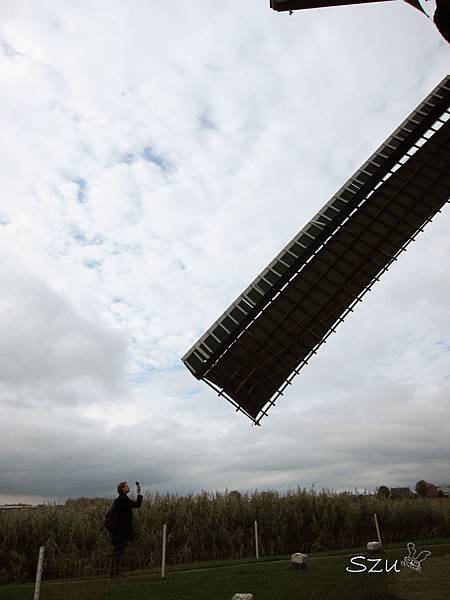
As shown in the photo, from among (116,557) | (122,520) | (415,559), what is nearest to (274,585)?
(122,520)

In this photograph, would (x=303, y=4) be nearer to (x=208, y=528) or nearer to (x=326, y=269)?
(x=326, y=269)

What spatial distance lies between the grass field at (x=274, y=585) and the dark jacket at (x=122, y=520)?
76cm

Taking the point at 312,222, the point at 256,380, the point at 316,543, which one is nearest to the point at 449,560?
the point at 256,380

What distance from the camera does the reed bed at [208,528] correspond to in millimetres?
15031

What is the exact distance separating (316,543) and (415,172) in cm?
1258

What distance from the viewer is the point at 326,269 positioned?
590 inches

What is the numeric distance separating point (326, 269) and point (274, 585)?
28.0 ft

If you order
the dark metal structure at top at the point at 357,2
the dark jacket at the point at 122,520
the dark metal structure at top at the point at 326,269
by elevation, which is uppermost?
the dark metal structure at top at the point at 326,269

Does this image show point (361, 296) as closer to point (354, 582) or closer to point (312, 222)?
point (312, 222)

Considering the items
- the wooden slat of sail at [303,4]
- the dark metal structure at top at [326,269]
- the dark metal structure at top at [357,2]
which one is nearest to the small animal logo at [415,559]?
the dark metal structure at top at [326,269]

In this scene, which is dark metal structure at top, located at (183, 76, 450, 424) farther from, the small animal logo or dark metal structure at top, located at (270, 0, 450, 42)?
dark metal structure at top, located at (270, 0, 450, 42)

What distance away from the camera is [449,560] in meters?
10.9

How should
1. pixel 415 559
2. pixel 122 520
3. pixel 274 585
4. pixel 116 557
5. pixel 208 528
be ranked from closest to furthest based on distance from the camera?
pixel 274 585 < pixel 122 520 < pixel 116 557 < pixel 415 559 < pixel 208 528

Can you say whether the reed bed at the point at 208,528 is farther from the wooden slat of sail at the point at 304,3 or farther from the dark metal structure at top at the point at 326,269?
the wooden slat of sail at the point at 304,3
